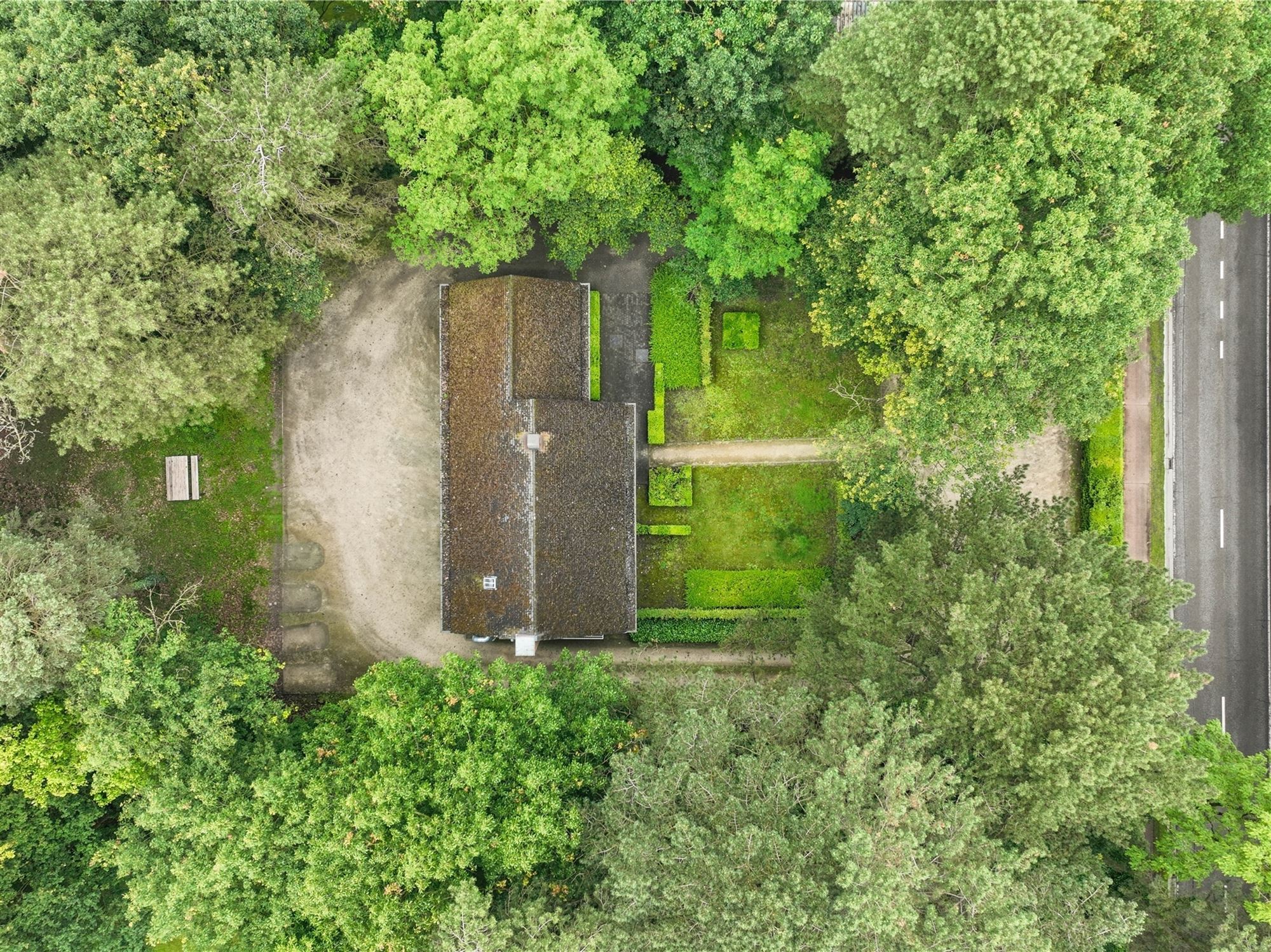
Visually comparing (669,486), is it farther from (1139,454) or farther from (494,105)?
(1139,454)

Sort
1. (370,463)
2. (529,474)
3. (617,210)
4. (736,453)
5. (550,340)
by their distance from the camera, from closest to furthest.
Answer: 1. (617,210)
2. (529,474)
3. (550,340)
4. (736,453)
5. (370,463)

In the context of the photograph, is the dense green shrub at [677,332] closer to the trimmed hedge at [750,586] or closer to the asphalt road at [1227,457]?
the trimmed hedge at [750,586]

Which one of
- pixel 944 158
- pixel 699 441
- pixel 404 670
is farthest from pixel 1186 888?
pixel 404 670

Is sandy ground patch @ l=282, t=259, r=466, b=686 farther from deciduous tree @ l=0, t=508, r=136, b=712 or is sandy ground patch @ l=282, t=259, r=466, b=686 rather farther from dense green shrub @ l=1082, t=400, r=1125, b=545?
dense green shrub @ l=1082, t=400, r=1125, b=545

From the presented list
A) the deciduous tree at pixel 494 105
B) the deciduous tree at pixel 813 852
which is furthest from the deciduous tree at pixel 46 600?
the deciduous tree at pixel 813 852

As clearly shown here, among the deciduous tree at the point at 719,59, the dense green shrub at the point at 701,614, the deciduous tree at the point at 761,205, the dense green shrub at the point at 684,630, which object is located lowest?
the dense green shrub at the point at 684,630

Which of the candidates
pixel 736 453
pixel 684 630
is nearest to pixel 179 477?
pixel 684 630

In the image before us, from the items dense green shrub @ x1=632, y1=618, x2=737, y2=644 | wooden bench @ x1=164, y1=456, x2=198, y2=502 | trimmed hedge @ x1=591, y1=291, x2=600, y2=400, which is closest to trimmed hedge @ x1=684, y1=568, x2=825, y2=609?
dense green shrub @ x1=632, y1=618, x2=737, y2=644
